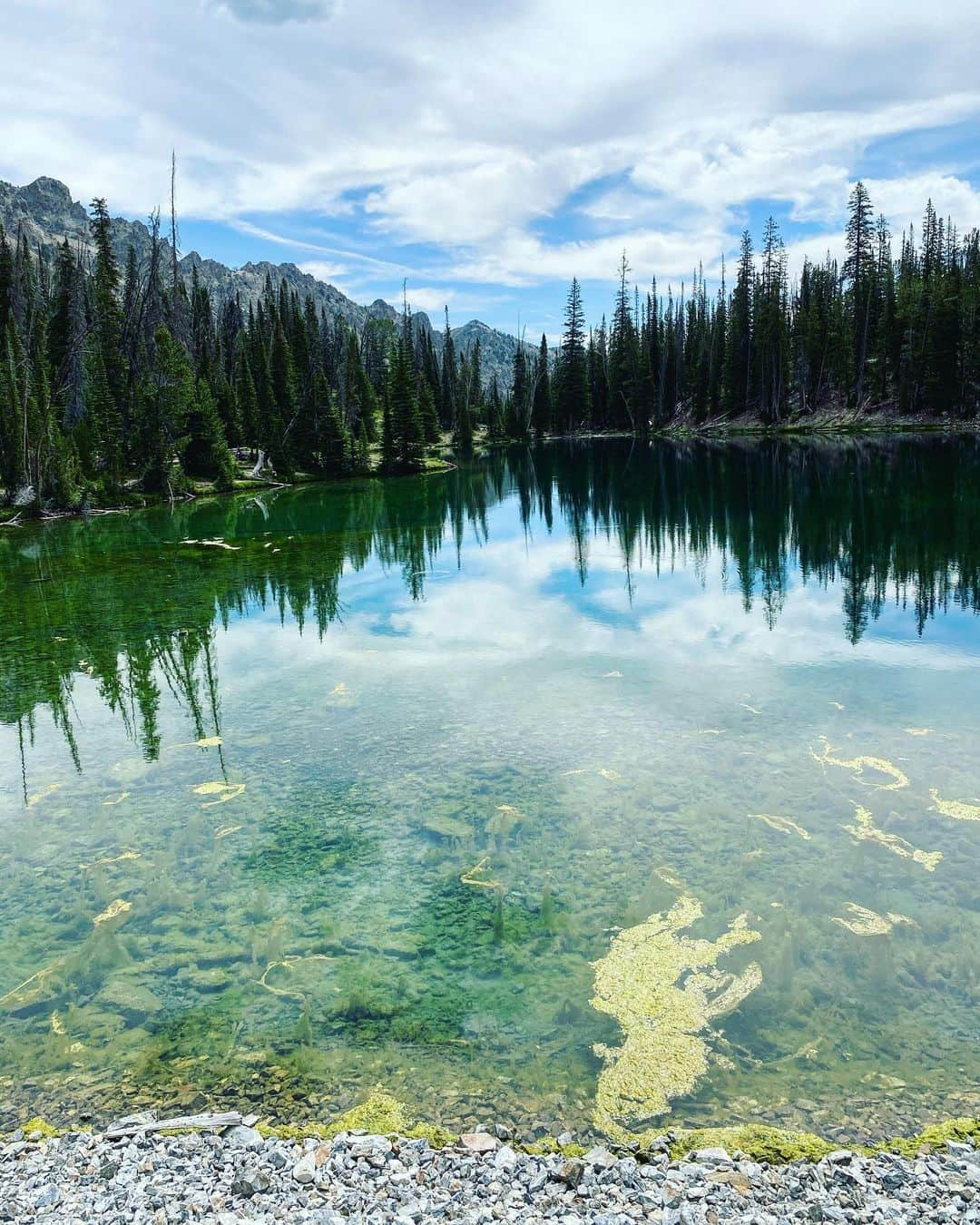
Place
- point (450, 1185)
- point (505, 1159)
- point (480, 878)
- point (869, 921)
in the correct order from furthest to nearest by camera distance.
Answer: point (480, 878) < point (869, 921) < point (505, 1159) < point (450, 1185)

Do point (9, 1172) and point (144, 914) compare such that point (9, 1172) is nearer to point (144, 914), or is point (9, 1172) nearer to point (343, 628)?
point (144, 914)

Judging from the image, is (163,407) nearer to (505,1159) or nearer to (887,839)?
(887,839)

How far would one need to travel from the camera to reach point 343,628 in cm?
2095

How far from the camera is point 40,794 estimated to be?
39.9ft

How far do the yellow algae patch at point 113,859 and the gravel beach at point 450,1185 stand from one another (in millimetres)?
4521

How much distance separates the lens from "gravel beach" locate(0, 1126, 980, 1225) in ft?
16.2

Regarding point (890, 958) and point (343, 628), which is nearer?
point (890, 958)

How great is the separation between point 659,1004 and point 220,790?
7222 millimetres

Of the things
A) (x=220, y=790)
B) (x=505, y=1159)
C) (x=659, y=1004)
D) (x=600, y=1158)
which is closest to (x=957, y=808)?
(x=659, y=1004)

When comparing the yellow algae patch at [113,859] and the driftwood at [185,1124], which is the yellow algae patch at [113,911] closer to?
the yellow algae patch at [113,859]

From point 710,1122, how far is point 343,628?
53.5 feet

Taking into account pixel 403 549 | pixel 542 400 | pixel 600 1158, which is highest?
pixel 542 400

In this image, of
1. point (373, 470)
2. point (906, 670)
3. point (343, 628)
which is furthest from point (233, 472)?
point (906, 670)

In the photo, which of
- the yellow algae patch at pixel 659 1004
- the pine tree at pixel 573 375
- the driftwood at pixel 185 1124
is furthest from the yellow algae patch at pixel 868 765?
the pine tree at pixel 573 375
